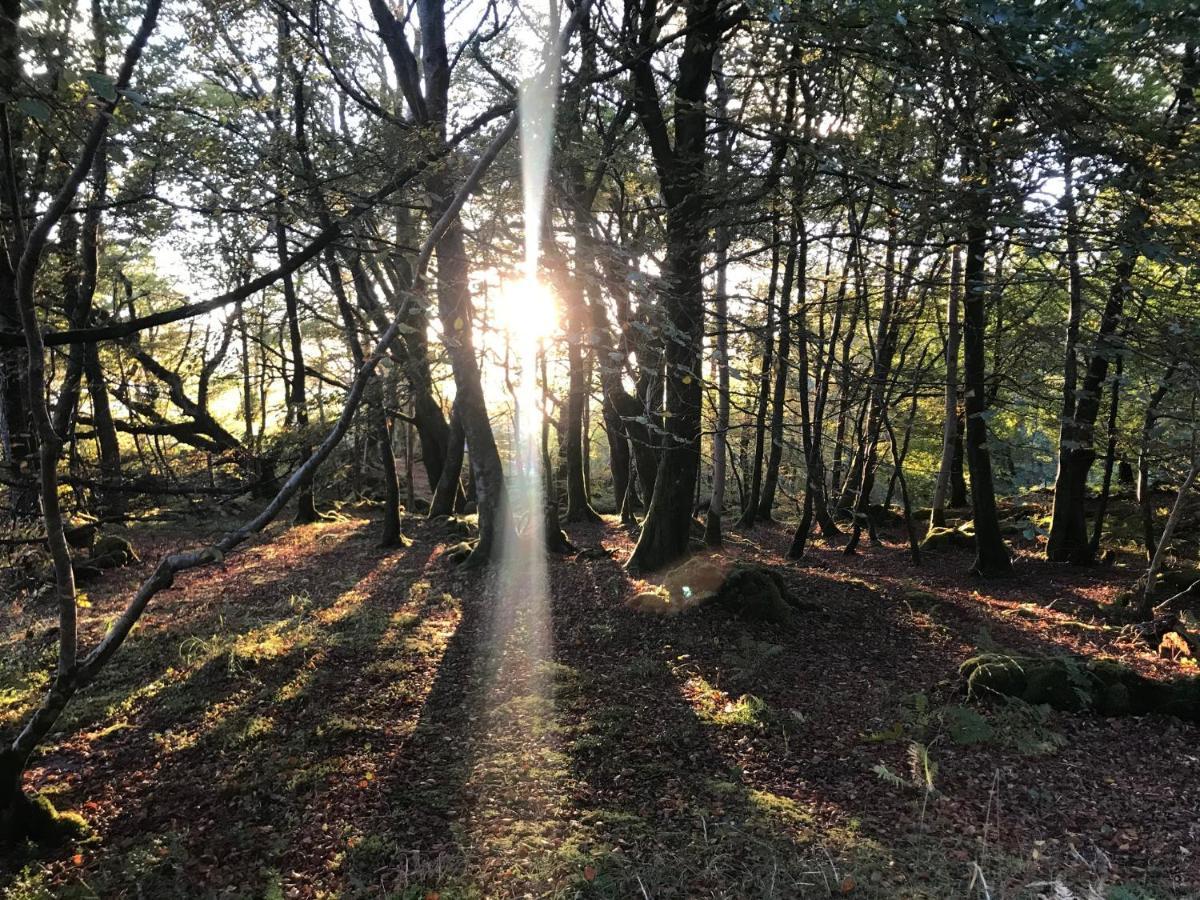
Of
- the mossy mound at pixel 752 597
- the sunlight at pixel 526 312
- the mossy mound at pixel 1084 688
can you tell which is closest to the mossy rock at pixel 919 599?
the mossy mound at pixel 752 597

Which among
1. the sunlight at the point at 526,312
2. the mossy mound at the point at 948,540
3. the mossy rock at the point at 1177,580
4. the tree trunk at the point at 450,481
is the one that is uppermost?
the sunlight at the point at 526,312

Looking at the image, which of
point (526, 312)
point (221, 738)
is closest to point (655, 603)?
point (221, 738)

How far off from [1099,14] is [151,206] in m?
5.75

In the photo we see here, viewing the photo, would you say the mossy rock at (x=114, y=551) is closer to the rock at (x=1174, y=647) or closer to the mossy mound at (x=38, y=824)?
the mossy mound at (x=38, y=824)

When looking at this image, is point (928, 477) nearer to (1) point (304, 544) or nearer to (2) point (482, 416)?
(2) point (482, 416)

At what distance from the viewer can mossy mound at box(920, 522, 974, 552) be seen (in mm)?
13844

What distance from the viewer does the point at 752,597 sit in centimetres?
761

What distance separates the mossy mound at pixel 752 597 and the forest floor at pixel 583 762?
0.20 metres

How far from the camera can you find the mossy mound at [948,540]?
13844 millimetres

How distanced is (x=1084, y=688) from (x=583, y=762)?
4598 millimetres

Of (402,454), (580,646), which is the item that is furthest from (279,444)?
(402,454)

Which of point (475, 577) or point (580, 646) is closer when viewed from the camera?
point (580, 646)

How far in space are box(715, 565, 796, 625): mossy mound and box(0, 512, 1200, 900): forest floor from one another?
7.8 inches

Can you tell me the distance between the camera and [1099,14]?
3436mm
